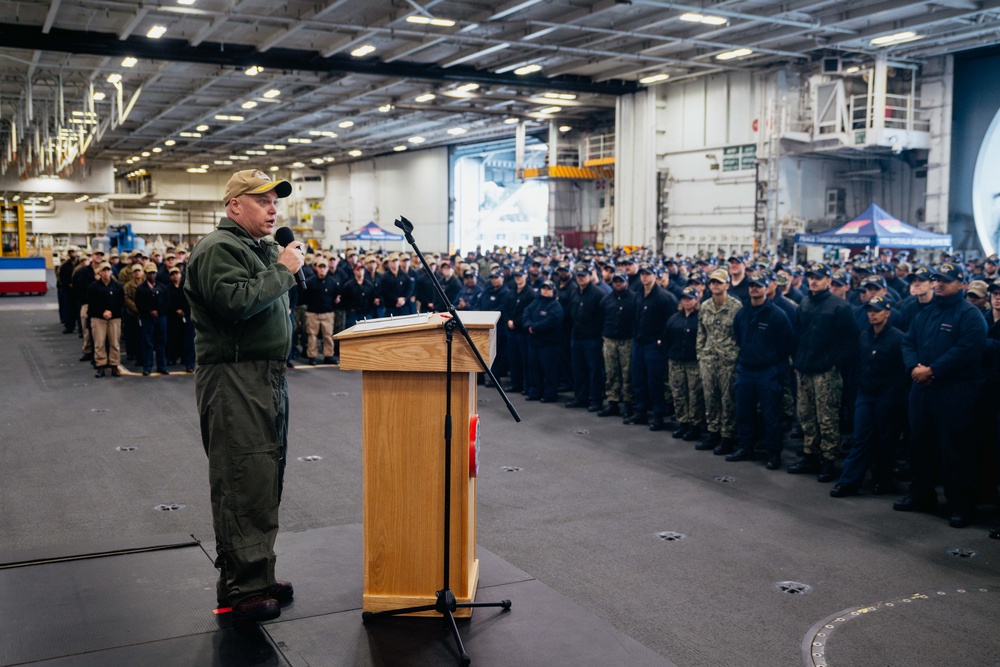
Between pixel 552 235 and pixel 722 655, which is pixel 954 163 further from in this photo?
pixel 722 655

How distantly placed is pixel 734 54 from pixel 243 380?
18.6 m

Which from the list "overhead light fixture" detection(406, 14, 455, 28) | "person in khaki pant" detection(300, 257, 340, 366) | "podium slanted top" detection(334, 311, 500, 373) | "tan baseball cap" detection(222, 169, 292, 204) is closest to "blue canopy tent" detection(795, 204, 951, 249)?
"overhead light fixture" detection(406, 14, 455, 28)

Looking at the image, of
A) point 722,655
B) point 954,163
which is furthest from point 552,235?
point 722,655

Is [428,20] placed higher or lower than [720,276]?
higher

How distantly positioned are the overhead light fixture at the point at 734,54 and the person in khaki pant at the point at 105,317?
559 inches

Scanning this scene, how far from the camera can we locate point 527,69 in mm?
21891

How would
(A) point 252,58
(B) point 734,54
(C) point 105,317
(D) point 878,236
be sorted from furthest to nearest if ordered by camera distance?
(B) point 734,54 → (A) point 252,58 → (D) point 878,236 → (C) point 105,317

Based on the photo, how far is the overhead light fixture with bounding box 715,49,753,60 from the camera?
62.2ft

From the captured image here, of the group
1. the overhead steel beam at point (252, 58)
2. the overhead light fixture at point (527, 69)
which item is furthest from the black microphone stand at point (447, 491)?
the overhead light fixture at point (527, 69)

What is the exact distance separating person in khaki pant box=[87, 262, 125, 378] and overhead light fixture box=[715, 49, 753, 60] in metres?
14.2

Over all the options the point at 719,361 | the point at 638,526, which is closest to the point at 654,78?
the point at 719,361

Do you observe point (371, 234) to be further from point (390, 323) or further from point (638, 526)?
point (390, 323)

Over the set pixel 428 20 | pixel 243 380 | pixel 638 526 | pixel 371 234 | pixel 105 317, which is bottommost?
pixel 638 526

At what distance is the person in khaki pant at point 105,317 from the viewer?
1207 centimetres
